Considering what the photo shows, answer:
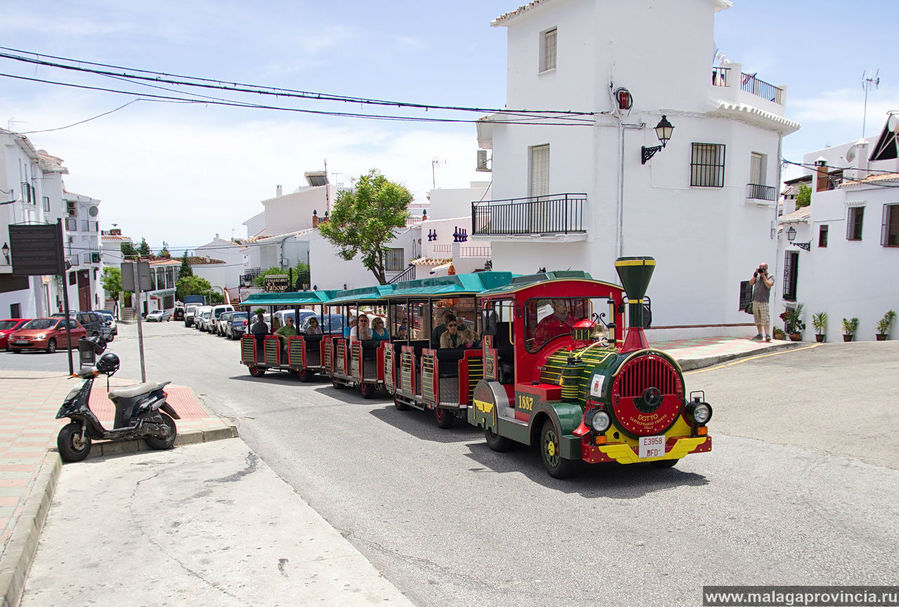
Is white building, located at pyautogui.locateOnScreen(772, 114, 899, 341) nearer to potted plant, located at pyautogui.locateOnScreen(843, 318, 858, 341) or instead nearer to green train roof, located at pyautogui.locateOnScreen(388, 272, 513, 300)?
potted plant, located at pyautogui.locateOnScreen(843, 318, 858, 341)

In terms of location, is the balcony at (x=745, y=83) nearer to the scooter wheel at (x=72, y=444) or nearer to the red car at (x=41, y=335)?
the scooter wheel at (x=72, y=444)

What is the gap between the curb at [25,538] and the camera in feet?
15.4

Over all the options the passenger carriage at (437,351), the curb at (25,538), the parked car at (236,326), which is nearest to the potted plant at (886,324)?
the passenger carriage at (437,351)

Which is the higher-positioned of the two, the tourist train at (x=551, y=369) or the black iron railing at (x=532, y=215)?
the black iron railing at (x=532, y=215)

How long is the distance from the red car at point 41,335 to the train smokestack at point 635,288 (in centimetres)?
2343

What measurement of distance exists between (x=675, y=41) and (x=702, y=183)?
4.06 meters

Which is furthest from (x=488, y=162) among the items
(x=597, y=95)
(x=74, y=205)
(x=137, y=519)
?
(x=74, y=205)

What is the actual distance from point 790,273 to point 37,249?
94.4ft

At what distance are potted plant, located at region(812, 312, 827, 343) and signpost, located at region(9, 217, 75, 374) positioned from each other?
84.1 feet

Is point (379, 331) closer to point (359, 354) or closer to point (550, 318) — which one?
point (359, 354)

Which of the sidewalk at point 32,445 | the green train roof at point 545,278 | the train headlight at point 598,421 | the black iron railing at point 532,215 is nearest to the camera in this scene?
the sidewalk at point 32,445

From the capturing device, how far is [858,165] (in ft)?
87.7

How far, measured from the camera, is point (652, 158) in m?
19.0

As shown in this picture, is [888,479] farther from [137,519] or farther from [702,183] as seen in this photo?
[702,183]
